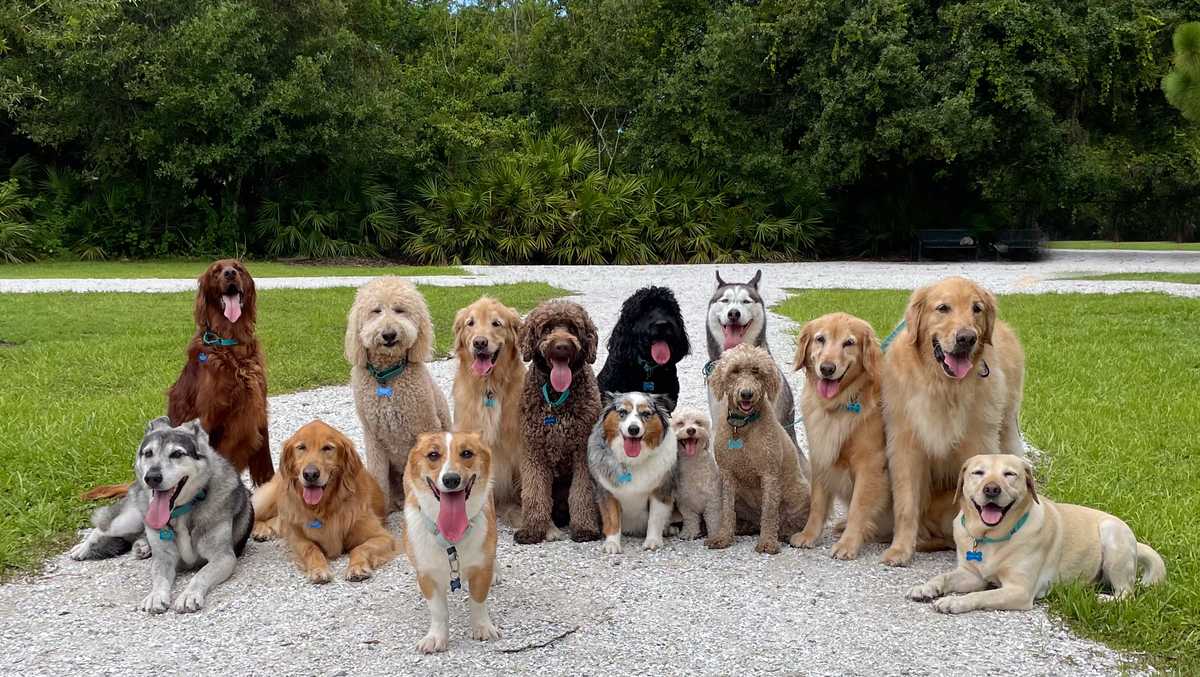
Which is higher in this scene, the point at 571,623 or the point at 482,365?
the point at 482,365

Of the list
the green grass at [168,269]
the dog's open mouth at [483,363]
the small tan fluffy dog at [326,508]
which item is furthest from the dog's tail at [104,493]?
the green grass at [168,269]

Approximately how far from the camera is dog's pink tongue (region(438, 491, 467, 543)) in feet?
12.8

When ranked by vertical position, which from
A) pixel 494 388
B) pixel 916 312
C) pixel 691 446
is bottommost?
pixel 691 446

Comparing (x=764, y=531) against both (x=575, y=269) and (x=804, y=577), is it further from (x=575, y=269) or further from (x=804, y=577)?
(x=575, y=269)

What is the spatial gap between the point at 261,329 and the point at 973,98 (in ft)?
57.5

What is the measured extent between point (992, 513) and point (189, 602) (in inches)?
142

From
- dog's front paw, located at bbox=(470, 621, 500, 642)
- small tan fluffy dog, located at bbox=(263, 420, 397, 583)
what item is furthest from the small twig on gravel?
small tan fluffy dog, located at bbox=(263, 420, 397, 583)

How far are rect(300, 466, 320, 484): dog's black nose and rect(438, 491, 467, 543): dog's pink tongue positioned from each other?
42.2 inches

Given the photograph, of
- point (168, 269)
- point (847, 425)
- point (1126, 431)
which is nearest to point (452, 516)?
point (847, 425)

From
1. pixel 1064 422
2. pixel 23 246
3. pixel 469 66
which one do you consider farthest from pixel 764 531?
pixel 469 66

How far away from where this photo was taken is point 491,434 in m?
5.54

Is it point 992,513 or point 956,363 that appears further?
point 956,363

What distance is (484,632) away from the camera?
405 centimetres

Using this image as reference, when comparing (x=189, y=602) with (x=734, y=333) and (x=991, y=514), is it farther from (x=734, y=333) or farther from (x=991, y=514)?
(x=991, y=514)
